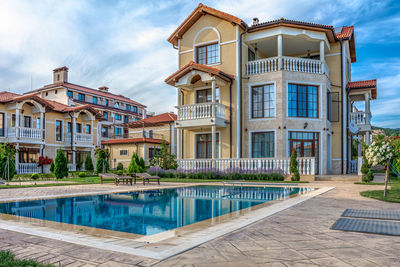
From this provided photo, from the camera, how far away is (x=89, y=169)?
27531mm

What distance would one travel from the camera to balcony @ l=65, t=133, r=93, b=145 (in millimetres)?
30359

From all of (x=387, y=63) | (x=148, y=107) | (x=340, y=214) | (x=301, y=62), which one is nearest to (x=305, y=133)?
(x=301, y=62)

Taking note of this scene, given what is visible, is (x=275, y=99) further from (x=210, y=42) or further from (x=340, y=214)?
(x=340, y=214)

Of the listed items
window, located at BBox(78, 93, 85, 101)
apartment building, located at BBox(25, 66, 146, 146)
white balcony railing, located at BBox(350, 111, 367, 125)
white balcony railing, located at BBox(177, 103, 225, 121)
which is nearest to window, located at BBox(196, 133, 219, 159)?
white balcony railing, located at BBox(177, 103, 225, 121)

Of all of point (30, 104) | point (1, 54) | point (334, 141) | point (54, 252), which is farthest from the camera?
point (30, 104)

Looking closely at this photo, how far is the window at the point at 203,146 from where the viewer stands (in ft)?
66.0

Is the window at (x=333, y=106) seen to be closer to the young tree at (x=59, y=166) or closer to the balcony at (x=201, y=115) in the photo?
the balcony at (x=201, y=115)

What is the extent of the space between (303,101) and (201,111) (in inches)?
239

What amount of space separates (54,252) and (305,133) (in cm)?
1698

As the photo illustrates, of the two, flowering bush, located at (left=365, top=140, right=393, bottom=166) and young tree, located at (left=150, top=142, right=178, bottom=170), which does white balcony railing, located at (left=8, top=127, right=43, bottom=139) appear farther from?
flowering bush, located at (left=365, top=140, right=393, bottom=166)

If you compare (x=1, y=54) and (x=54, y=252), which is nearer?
(x=54, y=252)

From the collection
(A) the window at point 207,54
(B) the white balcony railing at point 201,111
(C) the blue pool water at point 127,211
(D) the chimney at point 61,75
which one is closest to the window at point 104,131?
(D) the chimney at point 61,75

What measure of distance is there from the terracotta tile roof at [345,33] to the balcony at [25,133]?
24.4 metres

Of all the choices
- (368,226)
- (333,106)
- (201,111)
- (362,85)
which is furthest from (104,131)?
(368,226)
